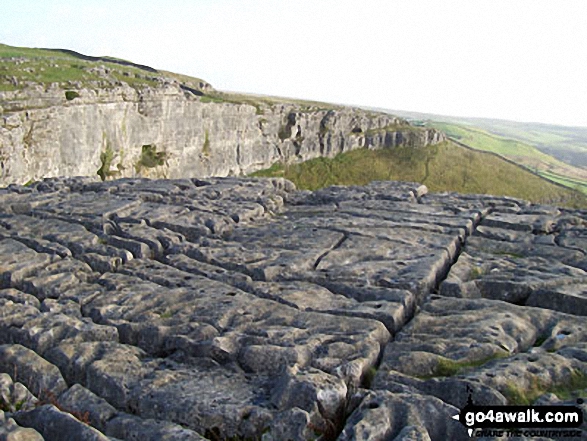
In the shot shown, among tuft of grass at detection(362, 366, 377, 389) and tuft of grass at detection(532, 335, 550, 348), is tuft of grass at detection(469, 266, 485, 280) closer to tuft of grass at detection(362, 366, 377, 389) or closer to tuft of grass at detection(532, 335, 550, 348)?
tuft of grass at detection(532, 335, 550, 348)

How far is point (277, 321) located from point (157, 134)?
171 ft

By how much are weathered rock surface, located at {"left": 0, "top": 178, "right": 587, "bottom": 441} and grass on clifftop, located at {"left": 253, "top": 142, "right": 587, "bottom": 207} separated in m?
67.1

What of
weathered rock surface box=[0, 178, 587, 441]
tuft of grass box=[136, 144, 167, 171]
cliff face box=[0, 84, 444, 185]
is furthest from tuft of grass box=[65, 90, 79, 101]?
weathered rock surface box=[0, 178, 587, 441]

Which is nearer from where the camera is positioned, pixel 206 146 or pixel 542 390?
pixel 542 390

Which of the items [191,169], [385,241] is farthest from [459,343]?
[191,169]

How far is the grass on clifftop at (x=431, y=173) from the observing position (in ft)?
290

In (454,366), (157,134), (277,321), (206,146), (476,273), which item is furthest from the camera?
(206,146)

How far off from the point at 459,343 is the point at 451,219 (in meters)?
10.0

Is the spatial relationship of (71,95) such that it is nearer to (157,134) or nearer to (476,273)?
(157,134)

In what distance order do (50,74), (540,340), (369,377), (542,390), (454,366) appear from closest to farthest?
(542,390)
(454,366)
(369,377)
(540,340)
(50,74)

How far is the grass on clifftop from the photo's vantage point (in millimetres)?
88250

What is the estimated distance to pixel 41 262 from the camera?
12.9 metres

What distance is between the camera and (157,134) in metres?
57.8

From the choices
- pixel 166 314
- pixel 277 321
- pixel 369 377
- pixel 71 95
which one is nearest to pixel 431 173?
pixel 71 95
